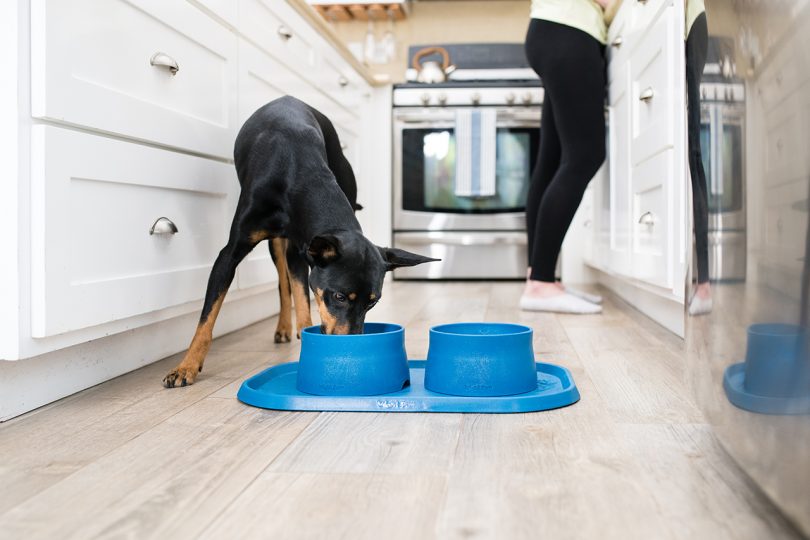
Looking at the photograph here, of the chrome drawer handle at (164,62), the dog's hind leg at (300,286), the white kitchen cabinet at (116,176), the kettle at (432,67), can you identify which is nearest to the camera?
the white kitchen cabinet at (116,176)

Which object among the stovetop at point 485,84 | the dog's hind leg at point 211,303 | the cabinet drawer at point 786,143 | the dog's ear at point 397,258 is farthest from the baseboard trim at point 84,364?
the stovetop at point 485,84

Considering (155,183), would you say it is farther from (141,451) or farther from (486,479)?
(486,479)

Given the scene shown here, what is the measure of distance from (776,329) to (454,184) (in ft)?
11.2

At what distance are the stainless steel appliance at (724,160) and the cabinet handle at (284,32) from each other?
72.0 inches

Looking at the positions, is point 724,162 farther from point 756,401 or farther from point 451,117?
point 451,117

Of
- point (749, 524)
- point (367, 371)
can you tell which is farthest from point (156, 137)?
point (749, 524)

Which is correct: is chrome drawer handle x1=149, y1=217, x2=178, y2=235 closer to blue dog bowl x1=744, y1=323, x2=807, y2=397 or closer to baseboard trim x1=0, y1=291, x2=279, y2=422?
baseboard trim x1=0, y1=291, x2=279, y2=422

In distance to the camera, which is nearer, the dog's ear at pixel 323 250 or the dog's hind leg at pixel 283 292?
the dog's ear at pixel 323 250

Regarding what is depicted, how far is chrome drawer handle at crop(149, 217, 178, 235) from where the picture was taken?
63.9 inches

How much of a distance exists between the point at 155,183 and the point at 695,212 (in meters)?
1.13

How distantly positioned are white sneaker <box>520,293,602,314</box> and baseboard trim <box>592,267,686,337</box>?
16cm

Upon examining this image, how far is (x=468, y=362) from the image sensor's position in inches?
51.0

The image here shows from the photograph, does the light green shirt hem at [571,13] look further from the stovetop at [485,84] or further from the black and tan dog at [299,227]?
the stovetop at [485,84]

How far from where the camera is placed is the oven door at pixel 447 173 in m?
4.05
